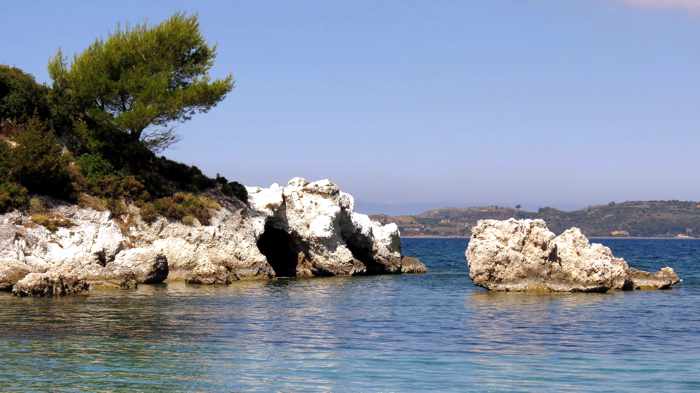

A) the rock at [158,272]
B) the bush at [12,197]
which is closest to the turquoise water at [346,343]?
the rock at [158,272]

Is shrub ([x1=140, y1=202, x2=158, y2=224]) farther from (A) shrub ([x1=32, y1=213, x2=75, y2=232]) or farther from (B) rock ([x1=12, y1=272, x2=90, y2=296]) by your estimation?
(B) rock ([x1=12, y1=272, x2=90, y2=296])

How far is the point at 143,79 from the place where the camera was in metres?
57.4

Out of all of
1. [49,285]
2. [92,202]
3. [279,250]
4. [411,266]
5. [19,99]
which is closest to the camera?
[49,285]

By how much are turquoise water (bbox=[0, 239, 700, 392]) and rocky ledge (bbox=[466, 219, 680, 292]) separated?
1.97 m

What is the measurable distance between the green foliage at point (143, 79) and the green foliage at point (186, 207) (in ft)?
18.6

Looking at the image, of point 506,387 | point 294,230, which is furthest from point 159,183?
point 506,387

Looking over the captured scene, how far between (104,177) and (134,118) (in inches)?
204

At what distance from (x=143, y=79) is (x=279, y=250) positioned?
48.9ft

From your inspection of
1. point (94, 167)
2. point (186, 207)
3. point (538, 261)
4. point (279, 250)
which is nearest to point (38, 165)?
point (94, 167)

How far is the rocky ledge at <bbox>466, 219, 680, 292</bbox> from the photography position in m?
44.2

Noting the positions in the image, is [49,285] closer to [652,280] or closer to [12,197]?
[12,197]

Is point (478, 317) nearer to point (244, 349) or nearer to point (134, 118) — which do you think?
point (244, 349)

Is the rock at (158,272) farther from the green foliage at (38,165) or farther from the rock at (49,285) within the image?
the green foliage at (38,165)

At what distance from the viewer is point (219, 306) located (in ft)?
118
